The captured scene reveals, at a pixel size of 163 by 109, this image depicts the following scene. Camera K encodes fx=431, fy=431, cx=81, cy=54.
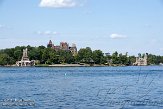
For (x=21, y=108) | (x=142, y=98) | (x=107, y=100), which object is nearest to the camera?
(x=21, y=108)

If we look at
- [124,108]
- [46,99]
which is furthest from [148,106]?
[46,99]

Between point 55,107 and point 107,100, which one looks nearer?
point 55,107

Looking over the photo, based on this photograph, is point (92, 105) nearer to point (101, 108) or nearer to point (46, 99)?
point (101, 108)

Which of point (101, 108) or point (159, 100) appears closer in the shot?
point (101, 108)

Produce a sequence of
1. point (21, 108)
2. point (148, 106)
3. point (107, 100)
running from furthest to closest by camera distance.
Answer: point (107, 100) < point (148, 106) < point (21, 108)

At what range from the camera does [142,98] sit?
39625 millimetres

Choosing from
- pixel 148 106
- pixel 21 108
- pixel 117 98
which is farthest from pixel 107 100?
pixel 21 108

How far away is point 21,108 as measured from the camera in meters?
31.3

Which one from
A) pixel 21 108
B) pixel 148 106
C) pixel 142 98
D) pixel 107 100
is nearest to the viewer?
pixel 21 108

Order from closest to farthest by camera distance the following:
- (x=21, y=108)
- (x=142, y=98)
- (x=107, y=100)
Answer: (x=21, y=108), (x=107, y=100), (x=142, y=98)

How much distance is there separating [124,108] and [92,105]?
10.0 ft

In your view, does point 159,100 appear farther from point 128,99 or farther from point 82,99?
point 82,99

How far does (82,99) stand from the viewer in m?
38.5

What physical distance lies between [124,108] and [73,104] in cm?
461
